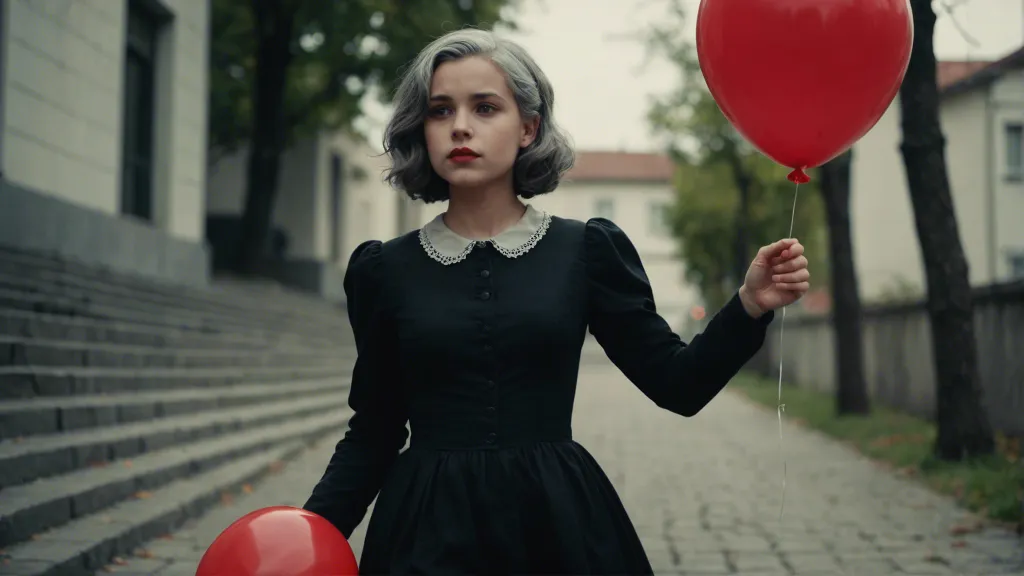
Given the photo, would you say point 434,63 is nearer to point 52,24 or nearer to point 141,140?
point 52,24

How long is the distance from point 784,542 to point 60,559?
3.88 m

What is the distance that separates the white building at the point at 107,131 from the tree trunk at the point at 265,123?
16.0ft

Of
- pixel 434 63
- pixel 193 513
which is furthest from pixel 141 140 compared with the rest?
pixel 434 63

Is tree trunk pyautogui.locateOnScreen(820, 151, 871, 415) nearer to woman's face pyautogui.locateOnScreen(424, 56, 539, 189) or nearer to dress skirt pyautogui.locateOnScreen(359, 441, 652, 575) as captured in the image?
woman's face pyautogui.locateOnScreen(424, 56, 539, 189)

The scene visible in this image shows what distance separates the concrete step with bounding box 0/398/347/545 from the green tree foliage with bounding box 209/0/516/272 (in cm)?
1340

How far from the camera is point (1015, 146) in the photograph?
90.2ft

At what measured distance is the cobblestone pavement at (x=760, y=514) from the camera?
19.5 feet

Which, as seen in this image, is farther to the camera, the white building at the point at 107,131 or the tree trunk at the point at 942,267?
the white building at the point at 107,131

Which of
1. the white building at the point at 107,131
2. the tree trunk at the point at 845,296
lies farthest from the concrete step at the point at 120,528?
the tree trunk at the point at 845,296

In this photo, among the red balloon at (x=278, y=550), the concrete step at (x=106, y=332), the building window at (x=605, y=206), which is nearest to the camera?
the red balloon at (x=278, y=550)

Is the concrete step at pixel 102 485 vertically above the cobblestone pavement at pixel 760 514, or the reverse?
the concrete step at pixel 102 485

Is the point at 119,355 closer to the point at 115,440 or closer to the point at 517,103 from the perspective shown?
the point at 115,440

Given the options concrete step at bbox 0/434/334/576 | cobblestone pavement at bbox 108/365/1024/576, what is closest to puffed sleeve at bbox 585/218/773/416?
concrete step at bbox 0/434/334/576

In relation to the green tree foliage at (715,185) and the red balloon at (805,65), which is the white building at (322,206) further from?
the red balloon at (805,65)
